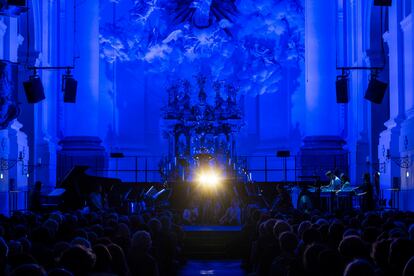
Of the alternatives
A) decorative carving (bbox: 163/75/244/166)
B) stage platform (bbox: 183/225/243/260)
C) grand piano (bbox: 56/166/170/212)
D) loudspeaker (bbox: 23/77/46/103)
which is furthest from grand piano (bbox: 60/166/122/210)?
decorative carving (bbox: 163/75/244/166)

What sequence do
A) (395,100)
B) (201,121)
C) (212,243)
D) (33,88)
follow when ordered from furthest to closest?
(201,121) → (395,100) → (33,88) → (212,243)

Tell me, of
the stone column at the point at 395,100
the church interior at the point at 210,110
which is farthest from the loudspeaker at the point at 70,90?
the stone column at the point at 395,100

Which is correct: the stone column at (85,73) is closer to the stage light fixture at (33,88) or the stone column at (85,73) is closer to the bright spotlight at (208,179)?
the bright spotlight at (208,179)

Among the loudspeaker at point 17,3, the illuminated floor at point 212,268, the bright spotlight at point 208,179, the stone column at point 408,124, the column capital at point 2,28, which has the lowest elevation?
the illuminated floor at point 212,268

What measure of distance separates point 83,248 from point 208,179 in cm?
2041

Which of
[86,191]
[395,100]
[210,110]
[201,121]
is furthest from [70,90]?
[395,100]

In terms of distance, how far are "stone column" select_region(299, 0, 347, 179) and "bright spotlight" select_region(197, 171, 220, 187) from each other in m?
3.89

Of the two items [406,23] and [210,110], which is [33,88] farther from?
[210,110]

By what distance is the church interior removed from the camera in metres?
22.7

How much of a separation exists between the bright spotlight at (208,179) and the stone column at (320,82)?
3.89 m

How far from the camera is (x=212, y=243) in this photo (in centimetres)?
1902

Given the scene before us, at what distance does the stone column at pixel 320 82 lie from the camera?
101 feet

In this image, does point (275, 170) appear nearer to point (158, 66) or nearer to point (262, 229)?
point (158, 66)

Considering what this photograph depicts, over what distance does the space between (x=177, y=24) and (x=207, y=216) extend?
12.6m
